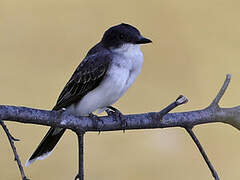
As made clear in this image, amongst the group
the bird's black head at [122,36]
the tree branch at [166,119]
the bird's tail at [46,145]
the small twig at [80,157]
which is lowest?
the bird's tail at [46,145]

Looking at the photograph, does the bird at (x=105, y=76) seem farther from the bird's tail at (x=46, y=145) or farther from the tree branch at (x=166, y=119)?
the tree branch at (x=166, y=119)

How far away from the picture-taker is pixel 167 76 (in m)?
4.00

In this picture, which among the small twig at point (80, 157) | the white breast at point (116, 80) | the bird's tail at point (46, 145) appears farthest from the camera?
the bird's tail at point (46, 145)

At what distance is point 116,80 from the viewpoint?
91.5 inches

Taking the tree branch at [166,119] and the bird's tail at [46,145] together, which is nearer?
the tree branch at [166,119]

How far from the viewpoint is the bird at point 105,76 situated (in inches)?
92.4

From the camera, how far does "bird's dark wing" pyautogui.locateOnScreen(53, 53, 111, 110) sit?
2373mm

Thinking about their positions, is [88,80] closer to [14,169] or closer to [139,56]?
[139,56]

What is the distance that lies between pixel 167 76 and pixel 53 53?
2.30ft

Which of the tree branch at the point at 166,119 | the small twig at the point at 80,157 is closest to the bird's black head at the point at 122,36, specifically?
the tree branch at the point at 166,119

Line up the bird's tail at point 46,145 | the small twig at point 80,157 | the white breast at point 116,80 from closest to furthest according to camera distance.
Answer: the small twig at point 80,157
the white breast at point 116,80
the bird's tail at point 46,145

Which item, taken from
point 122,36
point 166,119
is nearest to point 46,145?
point 122,36

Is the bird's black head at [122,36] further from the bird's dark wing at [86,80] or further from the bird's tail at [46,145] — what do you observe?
the bird's tail at [46,145]

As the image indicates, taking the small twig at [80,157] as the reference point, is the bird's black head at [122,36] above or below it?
above
